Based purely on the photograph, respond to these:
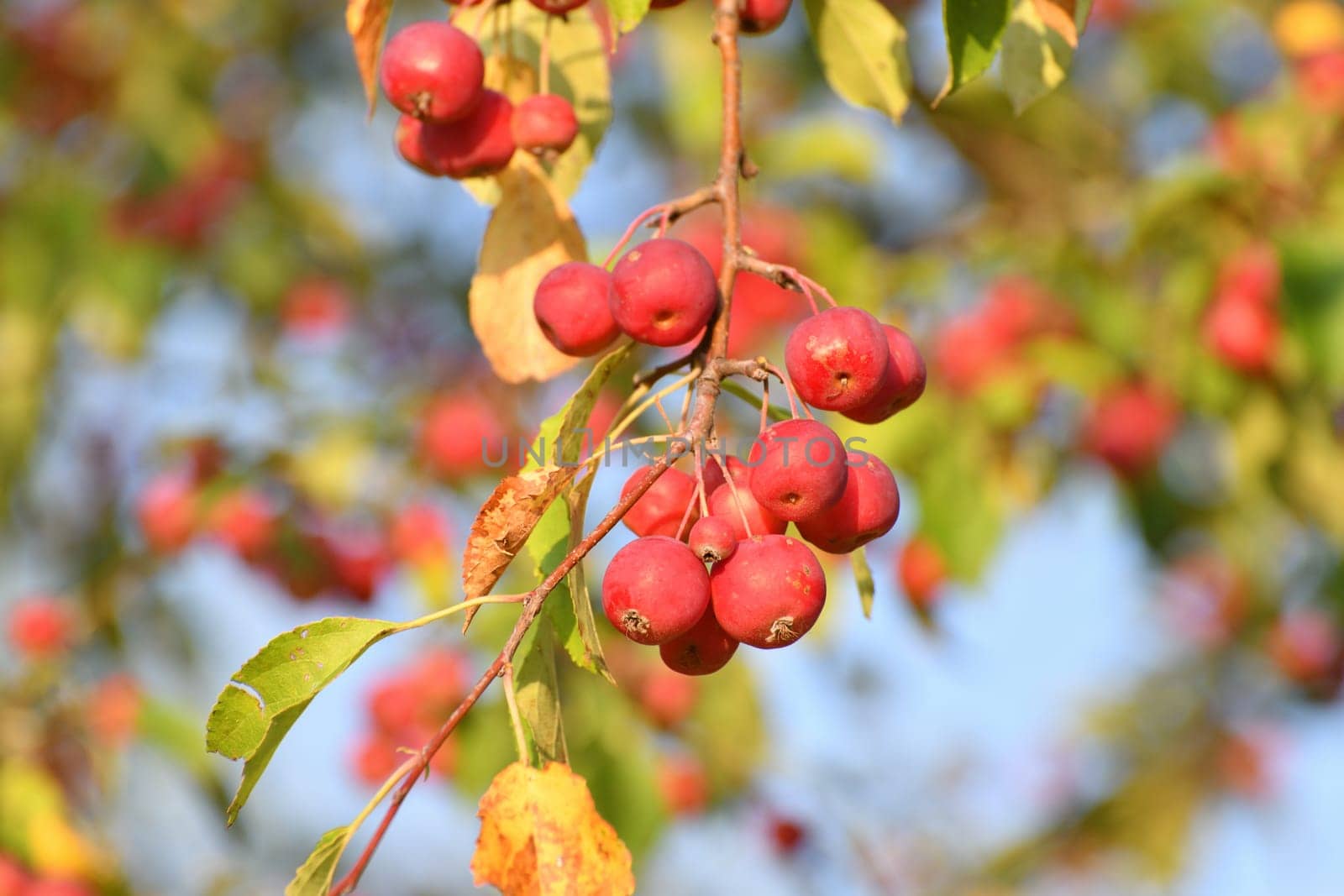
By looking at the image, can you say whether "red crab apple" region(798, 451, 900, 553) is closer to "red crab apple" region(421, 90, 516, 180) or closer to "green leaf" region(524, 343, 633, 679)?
"green leaf" region(524, 343, 633, 679)

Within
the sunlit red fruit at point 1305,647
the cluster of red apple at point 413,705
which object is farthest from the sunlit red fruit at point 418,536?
the sunlit red fruit at point 1305,647

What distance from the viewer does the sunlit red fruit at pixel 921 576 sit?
2.98 m

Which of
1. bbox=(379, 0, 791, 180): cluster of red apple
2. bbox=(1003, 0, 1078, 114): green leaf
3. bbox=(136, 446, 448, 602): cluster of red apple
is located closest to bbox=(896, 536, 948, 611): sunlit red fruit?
bbox=(136, 446, 448, 602): cluster of red apple

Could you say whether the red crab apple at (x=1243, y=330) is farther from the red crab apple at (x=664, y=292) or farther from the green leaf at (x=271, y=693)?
the green leaf at (x=271, y=693)

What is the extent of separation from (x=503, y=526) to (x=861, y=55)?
0.77 meters

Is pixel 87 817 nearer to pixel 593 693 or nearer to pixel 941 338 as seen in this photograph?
pixel 593 693

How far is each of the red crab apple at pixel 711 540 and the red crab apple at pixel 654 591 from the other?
0.01 meters

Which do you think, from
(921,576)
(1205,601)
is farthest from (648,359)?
(1205,601)

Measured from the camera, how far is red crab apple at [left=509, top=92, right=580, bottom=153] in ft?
4.41

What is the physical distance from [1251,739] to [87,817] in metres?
4.93

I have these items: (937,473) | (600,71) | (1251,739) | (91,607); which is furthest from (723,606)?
(1251,739)

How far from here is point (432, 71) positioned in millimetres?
1269

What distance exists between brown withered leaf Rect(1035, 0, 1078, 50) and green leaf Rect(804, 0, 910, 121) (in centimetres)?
19

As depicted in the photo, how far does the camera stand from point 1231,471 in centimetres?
335
